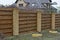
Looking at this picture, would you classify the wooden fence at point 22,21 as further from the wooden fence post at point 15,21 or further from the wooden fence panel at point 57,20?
the wooden fence panel at point 57,20

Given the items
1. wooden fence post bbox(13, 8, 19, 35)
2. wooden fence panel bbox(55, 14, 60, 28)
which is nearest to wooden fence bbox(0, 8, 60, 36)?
wooden fence post bbox(13, 8, 19, 35)

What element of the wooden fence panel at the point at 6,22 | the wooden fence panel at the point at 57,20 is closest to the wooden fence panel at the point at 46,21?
the wooden fence panel at the point at 57,20

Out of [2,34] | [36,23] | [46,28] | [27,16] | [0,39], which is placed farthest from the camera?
[46,28]

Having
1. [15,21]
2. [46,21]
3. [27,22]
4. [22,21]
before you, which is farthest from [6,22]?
[46,21]


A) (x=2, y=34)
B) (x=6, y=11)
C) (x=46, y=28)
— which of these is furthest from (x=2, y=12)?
(x=46, y=28)

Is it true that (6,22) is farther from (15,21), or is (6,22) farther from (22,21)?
(22,21)

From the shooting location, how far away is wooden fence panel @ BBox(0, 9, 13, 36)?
7.32 m

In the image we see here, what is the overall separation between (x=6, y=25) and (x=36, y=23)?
8.89 ft

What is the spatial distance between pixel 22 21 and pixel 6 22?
4.06ft

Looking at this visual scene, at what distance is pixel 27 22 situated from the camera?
895 centimetres

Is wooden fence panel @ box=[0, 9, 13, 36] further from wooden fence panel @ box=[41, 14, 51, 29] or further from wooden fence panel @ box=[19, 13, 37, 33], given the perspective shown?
wooden fence panel @ box=[41, 14, 51, 29]

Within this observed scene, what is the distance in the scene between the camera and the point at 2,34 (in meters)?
7.17

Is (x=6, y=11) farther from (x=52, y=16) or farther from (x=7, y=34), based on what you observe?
(x=52, y=16)

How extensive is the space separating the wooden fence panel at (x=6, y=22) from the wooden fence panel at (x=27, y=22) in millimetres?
789
